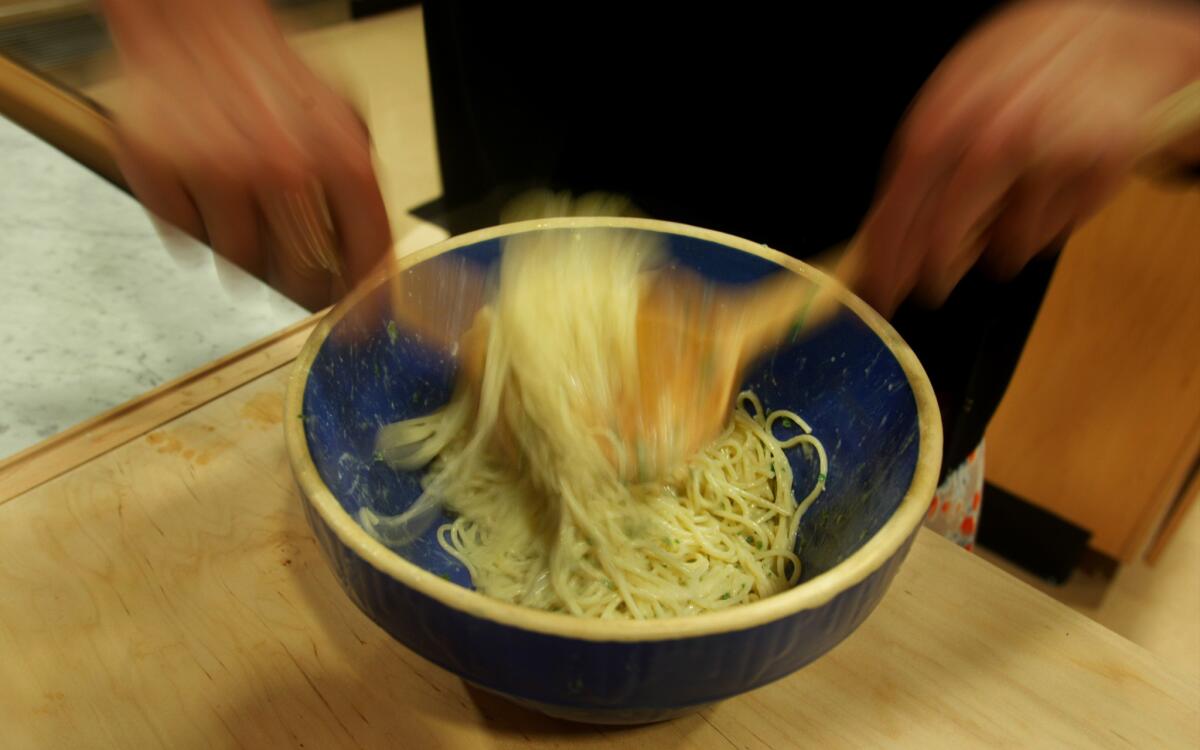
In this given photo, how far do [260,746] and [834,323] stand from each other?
1.97ft

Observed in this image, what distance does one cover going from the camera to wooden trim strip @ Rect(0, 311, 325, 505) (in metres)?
0.91

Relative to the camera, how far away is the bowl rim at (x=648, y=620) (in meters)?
0.47

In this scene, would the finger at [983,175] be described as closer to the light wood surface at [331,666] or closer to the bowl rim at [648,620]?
the bowl rim at [648,620]

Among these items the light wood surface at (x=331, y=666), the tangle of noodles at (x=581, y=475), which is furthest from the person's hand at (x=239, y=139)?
the light wood surface at (x=331, y=666)

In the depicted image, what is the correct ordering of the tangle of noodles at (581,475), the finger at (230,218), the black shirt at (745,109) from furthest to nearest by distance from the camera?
the black shirt at (745,109), the tangle of noodles at (581,475), the finger at (230,218)

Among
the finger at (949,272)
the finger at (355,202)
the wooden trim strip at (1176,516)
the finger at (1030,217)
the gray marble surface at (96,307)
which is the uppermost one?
the finger at (1030,217)

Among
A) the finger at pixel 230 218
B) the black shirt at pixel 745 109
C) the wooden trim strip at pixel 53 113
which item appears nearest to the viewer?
the finger at pixel 230 218

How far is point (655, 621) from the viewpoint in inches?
18.5

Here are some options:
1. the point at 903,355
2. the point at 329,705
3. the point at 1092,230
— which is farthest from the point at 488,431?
the point at 1092,230

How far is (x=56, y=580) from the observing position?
792 millimetres

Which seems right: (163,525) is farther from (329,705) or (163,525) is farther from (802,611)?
(802,611)

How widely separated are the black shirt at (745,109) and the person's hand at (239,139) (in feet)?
1.86

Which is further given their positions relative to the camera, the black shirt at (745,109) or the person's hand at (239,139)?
the black shirt at (745,109)

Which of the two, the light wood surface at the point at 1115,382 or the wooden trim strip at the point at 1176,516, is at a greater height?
the light wood surface at the point at 1115,382
